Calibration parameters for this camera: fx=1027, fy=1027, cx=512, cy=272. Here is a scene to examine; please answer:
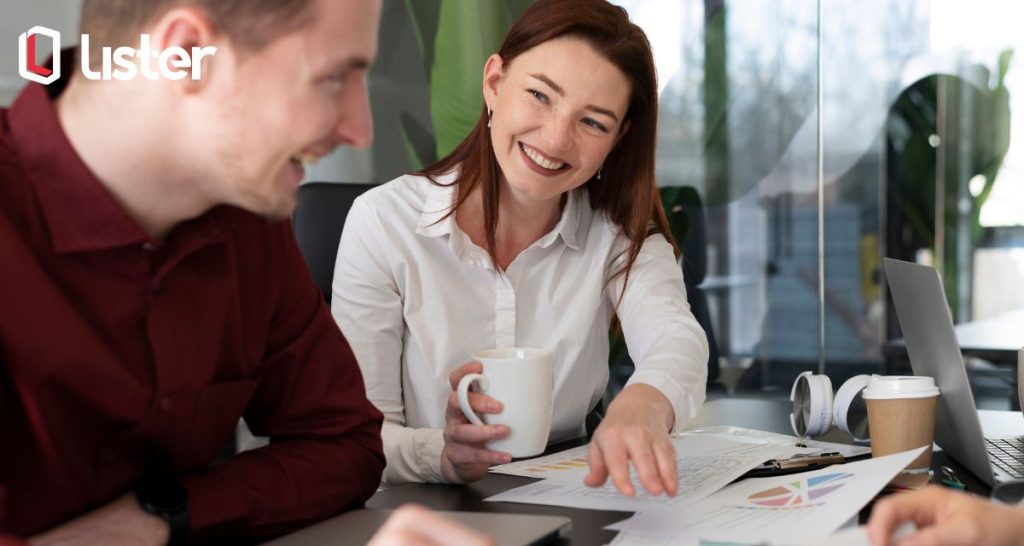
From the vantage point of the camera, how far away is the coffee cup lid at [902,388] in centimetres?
125

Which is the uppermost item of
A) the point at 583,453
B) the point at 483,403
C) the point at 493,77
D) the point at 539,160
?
the point at 493,77

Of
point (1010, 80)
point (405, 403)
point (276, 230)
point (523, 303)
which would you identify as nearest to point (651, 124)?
point (523, 303)

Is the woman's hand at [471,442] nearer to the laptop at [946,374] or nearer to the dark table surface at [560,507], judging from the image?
the dark table surface at [560,507]

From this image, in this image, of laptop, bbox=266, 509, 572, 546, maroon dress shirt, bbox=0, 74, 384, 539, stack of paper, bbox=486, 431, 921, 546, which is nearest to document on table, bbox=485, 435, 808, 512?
stack of paper, bbox=486, 431, 921, 546

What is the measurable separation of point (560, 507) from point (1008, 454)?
65 centimetres

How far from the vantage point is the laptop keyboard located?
1235mm

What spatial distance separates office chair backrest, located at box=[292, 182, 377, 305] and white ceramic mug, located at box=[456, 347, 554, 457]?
680mm

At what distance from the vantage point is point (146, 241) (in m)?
0.99

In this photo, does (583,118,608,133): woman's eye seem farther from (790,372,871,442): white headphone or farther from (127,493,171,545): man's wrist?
(127,493,171,545): man's wrist

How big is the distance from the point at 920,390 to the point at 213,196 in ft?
2.81

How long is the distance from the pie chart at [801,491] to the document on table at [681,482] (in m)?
0.06

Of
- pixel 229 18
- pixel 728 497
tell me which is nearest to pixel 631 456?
pixel 728 497

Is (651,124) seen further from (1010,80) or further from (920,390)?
(1010,80)

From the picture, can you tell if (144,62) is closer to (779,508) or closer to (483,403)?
(483,403)
